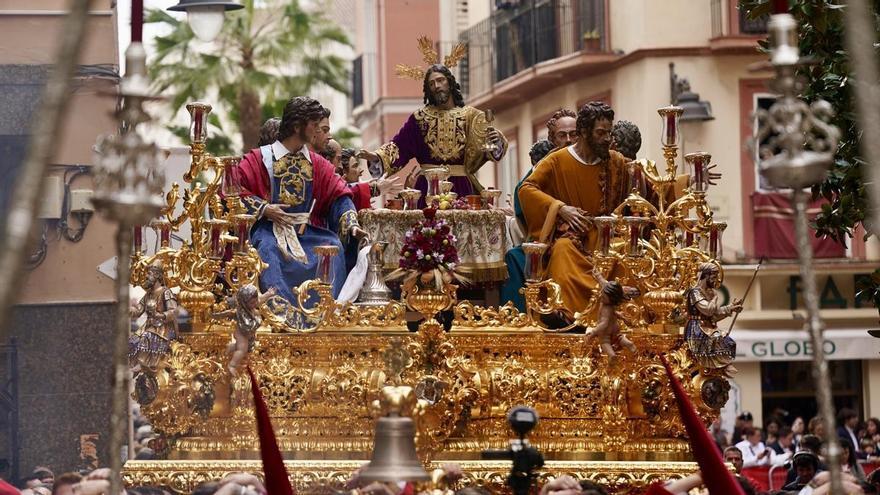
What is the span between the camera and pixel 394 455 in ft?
25.0

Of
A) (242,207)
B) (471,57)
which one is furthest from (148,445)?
(471,57)

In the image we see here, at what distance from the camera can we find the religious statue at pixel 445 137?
44.8ft

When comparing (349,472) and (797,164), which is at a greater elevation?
(797,164)

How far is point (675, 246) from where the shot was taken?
11586 mm

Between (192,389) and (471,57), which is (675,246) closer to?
(192,389)

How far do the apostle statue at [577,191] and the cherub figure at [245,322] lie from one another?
5.97ft

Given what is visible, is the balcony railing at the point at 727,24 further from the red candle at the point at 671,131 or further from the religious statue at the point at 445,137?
the red candle at the point at 671,131

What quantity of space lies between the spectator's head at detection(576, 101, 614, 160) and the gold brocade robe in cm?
10

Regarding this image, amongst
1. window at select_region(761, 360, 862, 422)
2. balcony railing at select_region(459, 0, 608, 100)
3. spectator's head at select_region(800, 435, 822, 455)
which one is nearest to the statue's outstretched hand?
spectator's head at select_region(800, 435, 822, 455)

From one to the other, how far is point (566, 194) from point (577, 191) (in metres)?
0.07

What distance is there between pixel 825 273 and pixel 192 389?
18.3 m

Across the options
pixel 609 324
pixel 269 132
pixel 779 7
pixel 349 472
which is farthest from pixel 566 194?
pixel 779 7

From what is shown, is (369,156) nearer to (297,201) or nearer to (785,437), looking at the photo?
(297,201)

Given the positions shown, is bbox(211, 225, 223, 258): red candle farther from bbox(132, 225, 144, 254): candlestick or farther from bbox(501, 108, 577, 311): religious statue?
bbox(501, 108, 577, 311): religious statue
